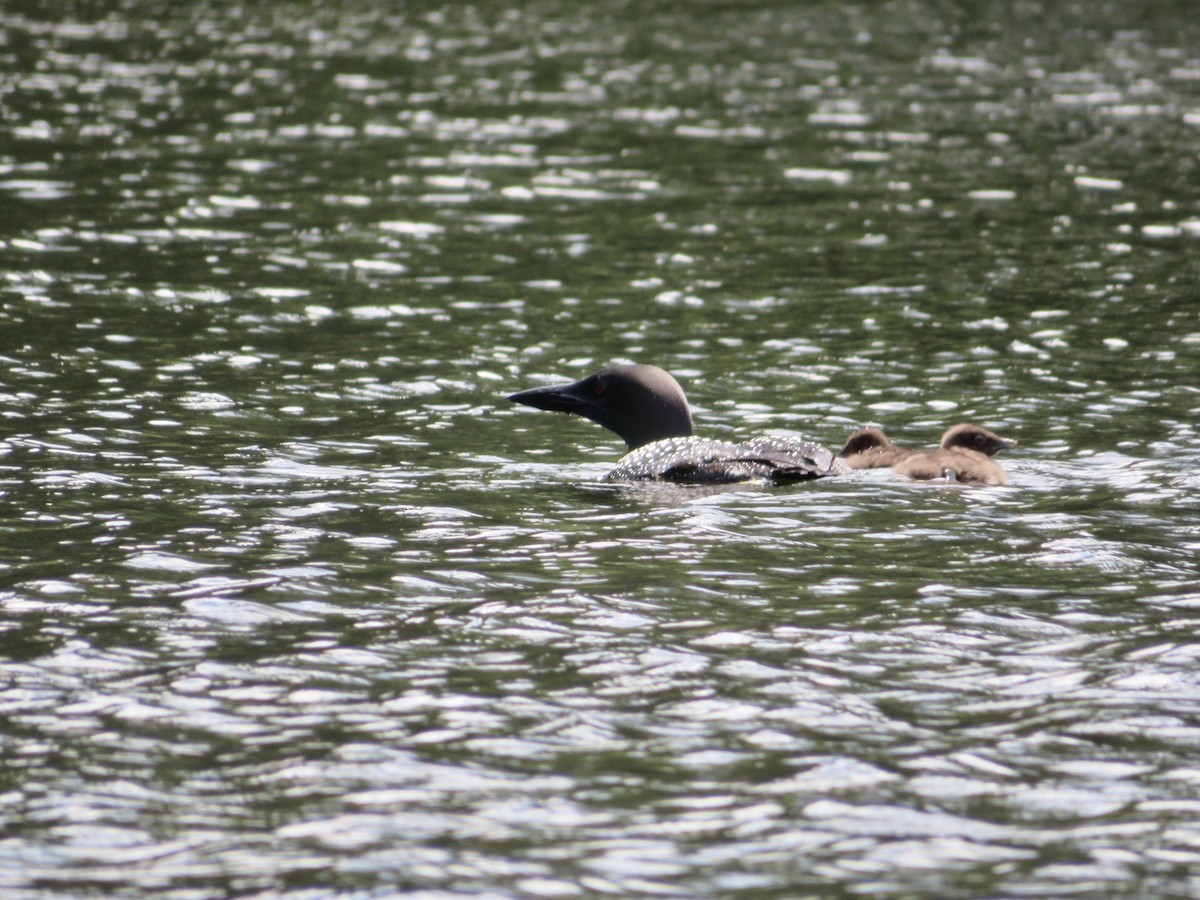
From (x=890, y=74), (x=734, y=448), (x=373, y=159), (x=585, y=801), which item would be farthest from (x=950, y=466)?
(x=890, y=74)

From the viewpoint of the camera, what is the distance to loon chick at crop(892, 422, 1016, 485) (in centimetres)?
1248

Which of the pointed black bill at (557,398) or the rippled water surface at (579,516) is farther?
the pointed black bill at (557,398)

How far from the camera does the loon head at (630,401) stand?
13.9 meters

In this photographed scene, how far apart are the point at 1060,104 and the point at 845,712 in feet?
88.0

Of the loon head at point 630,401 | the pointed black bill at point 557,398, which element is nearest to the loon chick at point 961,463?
the loon head at point 630,401

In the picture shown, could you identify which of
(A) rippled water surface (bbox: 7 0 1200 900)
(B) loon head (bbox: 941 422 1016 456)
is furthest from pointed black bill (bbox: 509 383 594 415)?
(B) loon head (bbox: 941 422 1016 456)

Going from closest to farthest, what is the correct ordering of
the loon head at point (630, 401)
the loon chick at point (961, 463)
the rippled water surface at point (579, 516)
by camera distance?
the rippled water surface at point (579, 516), the loon chick at point (961, 463), the loon head at point (630, 401)

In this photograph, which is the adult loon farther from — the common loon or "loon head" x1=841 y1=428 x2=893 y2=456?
the common loon

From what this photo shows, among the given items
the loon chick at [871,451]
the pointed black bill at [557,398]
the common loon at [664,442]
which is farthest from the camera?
the pointed black bill at [557,398]

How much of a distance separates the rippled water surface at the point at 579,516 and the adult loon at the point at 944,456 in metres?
0.14

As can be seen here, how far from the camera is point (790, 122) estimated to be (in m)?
31.0

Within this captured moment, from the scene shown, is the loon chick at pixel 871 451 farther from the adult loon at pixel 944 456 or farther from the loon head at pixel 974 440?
the loon head at pixel 974 440

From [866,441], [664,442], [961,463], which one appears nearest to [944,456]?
[961,463]

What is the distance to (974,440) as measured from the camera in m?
13.1
